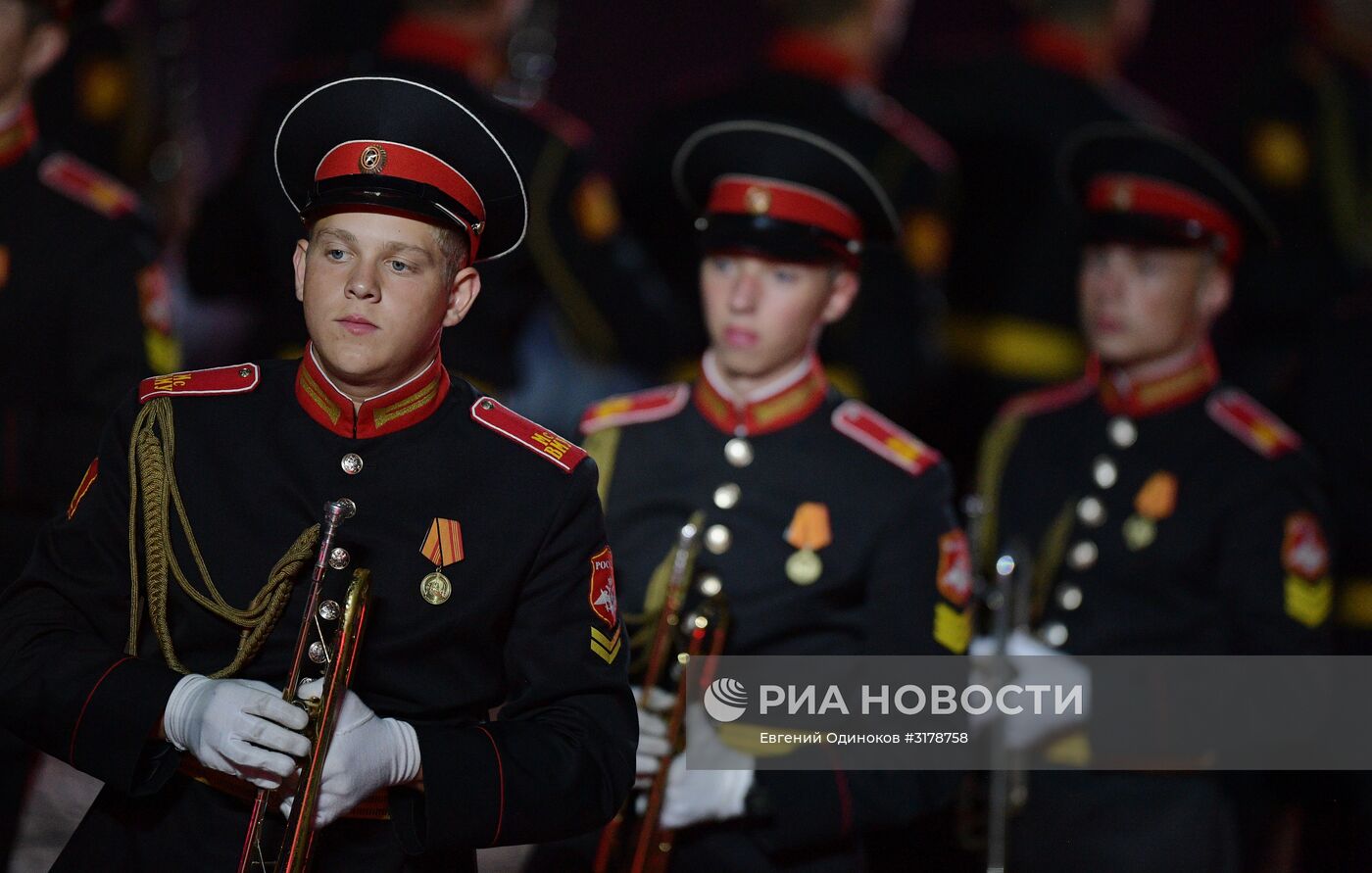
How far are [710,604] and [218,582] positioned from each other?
1.18 metres

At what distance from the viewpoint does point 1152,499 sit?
445 cm

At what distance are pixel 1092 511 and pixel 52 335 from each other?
104 inches

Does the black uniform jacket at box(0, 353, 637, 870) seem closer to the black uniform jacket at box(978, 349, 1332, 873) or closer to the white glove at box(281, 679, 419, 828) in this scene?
the white glove at box(281, 679, 419, 828)

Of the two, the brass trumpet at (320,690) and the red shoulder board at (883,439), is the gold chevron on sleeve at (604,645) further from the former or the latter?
the red shoulder board at (883,439)

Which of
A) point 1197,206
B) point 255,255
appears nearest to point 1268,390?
point 1197,206

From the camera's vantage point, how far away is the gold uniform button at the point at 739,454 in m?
3.76

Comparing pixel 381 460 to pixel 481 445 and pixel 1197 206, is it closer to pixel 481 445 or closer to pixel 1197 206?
pixel 481 445

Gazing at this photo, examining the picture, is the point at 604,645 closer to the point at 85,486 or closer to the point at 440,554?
the point at 440,554

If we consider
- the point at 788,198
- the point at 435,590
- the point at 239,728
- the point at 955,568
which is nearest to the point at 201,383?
the point at 435,590

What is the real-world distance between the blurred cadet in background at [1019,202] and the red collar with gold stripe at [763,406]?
218 cm

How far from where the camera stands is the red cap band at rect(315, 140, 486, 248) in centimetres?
267

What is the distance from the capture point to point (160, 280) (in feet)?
12.6

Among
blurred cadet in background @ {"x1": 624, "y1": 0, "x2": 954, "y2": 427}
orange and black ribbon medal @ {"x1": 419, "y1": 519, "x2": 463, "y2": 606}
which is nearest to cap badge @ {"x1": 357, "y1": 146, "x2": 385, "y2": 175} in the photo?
orange and black ribbon medal @ {"x1": 419, "y1": 519, "x2": 463, "y2": 606}

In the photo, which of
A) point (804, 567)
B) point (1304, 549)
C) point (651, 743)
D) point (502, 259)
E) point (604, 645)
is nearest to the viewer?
point (604, 645)
